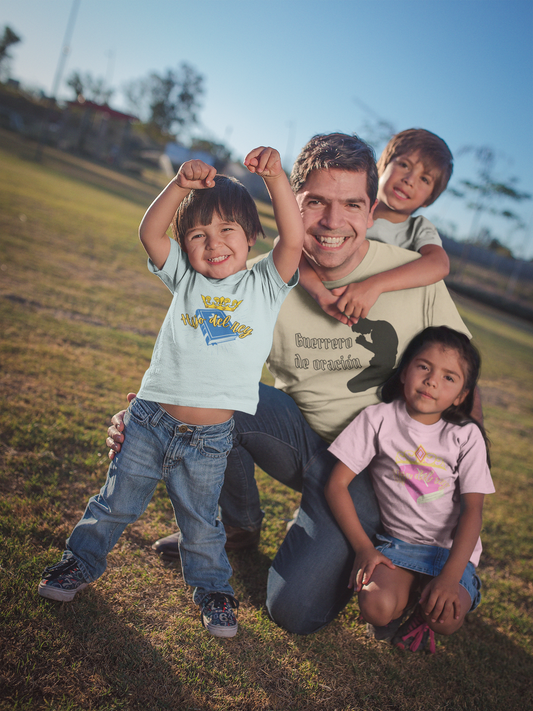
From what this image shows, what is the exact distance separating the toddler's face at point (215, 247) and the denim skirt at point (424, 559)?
51.8 inches

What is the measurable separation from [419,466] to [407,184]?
1.76 meters

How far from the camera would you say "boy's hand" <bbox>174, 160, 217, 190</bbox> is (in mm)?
1784

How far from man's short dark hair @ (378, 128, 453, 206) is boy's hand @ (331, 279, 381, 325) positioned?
52.3 inches

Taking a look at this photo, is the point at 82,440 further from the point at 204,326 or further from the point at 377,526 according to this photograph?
the point at 377,526

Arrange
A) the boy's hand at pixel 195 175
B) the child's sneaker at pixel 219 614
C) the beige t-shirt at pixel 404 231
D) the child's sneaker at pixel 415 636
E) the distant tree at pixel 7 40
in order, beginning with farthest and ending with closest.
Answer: the distant tree at pixel 7 40 → the beige t-shirt at pixel 404 231 → the child's sneaker at pixel 415 636 → the child's sneaker at pixel 219 614 → the boy's hand at pixel 195 175

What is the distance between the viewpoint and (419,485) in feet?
7.04

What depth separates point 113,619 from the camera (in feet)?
6.11

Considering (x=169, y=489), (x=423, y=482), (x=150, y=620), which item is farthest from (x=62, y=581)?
(x=423, y=482)

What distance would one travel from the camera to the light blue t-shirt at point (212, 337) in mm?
1950

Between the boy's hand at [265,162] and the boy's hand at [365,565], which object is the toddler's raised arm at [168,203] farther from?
the boy's hand at [365,565]

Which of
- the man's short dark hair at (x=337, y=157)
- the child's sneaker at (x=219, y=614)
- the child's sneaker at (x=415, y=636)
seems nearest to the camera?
the child's sneaker at (x=219, y=614)

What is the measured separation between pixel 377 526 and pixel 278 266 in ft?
4.04

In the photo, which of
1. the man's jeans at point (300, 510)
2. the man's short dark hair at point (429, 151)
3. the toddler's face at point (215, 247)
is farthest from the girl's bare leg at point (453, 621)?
the man's short dark hair at point (429, 151)

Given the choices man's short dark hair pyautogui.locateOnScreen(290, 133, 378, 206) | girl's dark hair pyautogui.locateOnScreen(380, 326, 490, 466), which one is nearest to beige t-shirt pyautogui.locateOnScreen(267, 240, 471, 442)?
girl's dark hair pyautogui.locateOnScreen(380, 326, 490, 466)
